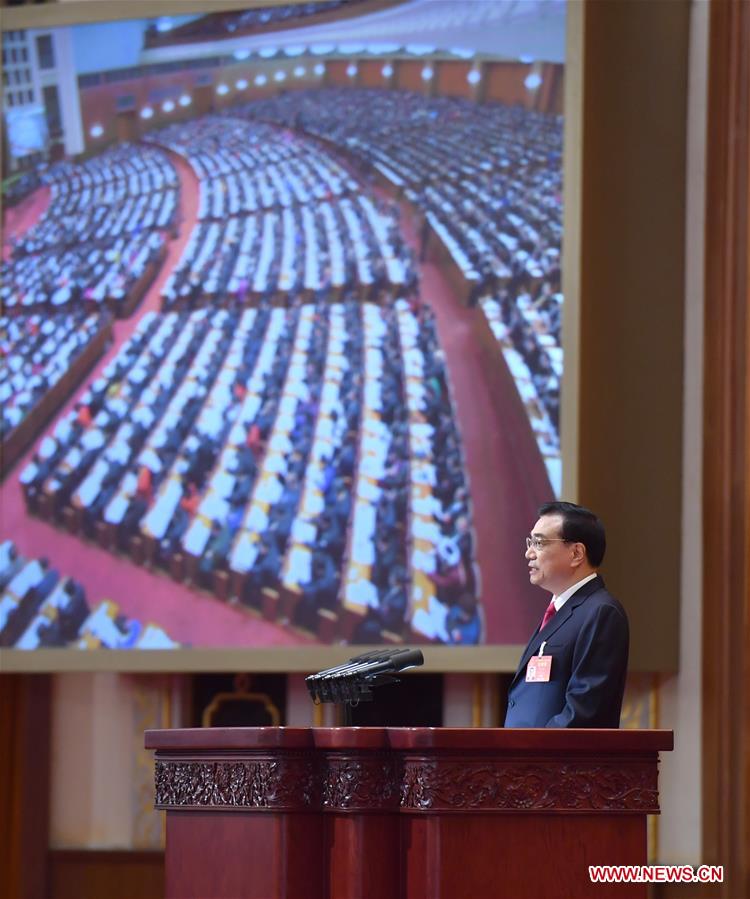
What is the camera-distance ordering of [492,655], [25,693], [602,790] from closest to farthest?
[602,790] → [492,655] → [25,693]

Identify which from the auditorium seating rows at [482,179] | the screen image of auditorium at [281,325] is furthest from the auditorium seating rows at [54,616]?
the auditorium seating rows at [482,179]

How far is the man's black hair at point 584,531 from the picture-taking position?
10.4 ft

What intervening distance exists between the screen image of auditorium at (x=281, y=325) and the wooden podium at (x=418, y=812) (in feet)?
9.04

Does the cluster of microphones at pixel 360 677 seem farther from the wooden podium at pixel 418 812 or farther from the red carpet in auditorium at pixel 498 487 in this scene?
the red carpet in auditorium at pixel 498 487

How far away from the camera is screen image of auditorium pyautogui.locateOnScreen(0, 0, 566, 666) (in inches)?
216

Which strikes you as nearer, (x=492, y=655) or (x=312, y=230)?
(x=492, y=655)

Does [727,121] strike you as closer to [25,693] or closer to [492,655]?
[492,655]

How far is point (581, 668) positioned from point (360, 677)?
0.48 metres

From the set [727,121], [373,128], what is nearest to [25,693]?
[373,128]

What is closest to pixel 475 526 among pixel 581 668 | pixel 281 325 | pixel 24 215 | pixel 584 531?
pixel 281 325

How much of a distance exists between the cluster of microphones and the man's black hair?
49 centimetres

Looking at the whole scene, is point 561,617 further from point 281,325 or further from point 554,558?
point 281,325

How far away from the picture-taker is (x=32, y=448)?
5.98 meters

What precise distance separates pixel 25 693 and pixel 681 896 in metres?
2.82
